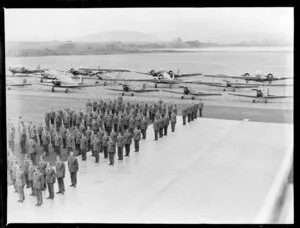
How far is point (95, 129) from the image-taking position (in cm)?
621

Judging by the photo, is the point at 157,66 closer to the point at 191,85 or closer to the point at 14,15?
the point at 191,85

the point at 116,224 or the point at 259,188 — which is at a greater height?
the point at 259,188

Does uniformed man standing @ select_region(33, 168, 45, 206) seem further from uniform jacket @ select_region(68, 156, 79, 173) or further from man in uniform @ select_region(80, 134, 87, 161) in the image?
man in uniform @ select_region(80, 134, 87, 161)

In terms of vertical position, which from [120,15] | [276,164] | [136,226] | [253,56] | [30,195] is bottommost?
[136,226]

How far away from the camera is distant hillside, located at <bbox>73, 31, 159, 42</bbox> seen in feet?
19.2

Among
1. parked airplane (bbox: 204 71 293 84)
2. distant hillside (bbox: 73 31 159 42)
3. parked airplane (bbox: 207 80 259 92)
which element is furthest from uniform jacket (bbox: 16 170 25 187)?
parked airplane (bbox: 204 71 293 84)

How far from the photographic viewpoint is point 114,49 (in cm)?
594

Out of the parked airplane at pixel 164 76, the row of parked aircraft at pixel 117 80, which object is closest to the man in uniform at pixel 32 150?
the row of parked aircraft at pixel 117 80

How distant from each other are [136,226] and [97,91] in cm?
186

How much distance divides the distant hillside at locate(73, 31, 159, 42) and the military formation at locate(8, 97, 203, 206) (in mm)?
814

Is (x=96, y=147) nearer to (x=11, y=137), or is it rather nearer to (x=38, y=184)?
(x=38, y=184)

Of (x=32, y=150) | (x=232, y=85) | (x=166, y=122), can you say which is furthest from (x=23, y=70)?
(x=232, y=85)

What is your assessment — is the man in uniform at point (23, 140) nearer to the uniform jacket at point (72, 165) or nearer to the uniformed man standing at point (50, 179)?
the uniformed man standing at point (50, 179)
